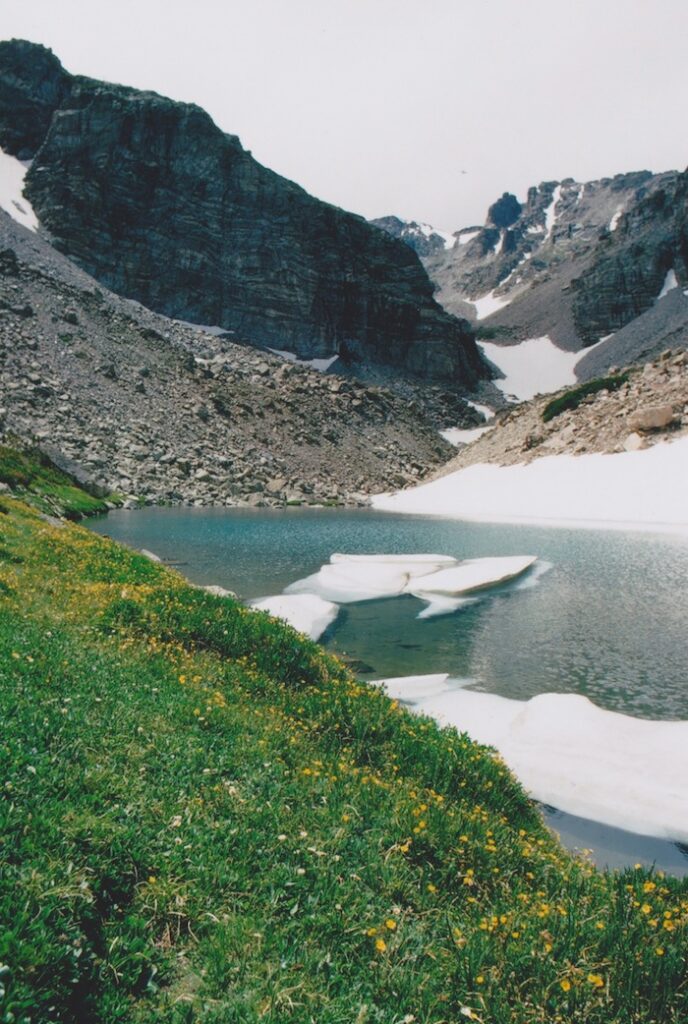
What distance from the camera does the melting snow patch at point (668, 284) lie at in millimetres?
181875

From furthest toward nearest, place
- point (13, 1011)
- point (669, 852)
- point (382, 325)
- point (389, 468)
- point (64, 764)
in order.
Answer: point (382, 325), point (389, 468), point (669, 852), point (64, 764), point (13, 1011)

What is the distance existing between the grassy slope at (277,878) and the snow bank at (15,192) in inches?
5976

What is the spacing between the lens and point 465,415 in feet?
515

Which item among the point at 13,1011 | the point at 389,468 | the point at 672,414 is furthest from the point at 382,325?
the point at 13,1011

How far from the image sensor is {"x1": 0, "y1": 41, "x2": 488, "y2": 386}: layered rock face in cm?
13888

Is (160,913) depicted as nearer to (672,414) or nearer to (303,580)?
(303,580)

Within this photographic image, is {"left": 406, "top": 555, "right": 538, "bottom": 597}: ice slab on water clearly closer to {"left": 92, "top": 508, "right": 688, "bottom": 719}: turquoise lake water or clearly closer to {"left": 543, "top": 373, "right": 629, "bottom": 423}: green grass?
{"left": 92, "top": 508, "right": 688, "bottom": 719}: turquoise lake water

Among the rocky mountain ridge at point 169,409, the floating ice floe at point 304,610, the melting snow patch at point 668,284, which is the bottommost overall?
the floating ice floe at point 304,610

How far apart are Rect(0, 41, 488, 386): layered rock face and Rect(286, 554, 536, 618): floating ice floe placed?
126m

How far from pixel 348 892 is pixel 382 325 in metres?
181

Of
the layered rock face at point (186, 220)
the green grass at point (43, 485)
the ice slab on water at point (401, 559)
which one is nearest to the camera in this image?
the ice slab on water at point (401, 559)

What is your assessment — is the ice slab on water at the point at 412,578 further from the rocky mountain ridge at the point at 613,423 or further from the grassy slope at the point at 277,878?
the rocky mountain ridge at the point at 613,423

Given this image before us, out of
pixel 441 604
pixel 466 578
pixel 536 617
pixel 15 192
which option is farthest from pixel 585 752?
pixel 15 192

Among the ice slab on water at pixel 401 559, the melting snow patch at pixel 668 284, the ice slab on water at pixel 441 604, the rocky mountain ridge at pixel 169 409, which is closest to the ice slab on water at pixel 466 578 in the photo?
the ice slab on water at pixel 441 604
